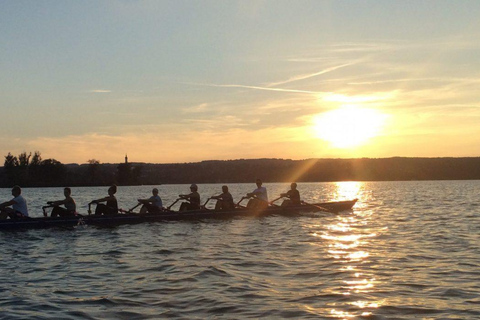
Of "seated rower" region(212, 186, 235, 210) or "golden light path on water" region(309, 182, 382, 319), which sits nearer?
"golden light path on water" region(309, 182, 382, 319)

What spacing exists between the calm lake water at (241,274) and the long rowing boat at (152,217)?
841 mm

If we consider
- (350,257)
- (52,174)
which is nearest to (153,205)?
(350,257)

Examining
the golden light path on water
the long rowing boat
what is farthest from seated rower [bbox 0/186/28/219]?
the golden light path on water

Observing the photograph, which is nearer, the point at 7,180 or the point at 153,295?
the point at 153,295

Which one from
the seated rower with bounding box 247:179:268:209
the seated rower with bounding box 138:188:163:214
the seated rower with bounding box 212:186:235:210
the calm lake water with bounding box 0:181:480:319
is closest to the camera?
the calm lake water with bounding box 0:181:480:319

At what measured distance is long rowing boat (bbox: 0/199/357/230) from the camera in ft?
65.7

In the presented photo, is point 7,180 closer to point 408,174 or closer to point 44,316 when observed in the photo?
point 408,174

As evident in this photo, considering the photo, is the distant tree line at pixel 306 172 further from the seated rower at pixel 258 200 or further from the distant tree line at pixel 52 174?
the seated rower at pixel 258 200

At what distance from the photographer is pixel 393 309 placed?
27.0 ft

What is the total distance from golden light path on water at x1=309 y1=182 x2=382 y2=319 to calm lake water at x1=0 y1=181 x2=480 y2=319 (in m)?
0.03

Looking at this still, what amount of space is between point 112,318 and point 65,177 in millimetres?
121552

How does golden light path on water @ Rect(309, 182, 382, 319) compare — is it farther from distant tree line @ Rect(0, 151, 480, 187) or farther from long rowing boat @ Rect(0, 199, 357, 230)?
distant tree line @ Rect(0, 151, 480, 187)

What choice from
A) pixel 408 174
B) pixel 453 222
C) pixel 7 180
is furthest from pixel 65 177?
pixel 453 222

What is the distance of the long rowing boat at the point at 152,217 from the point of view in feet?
65.7
